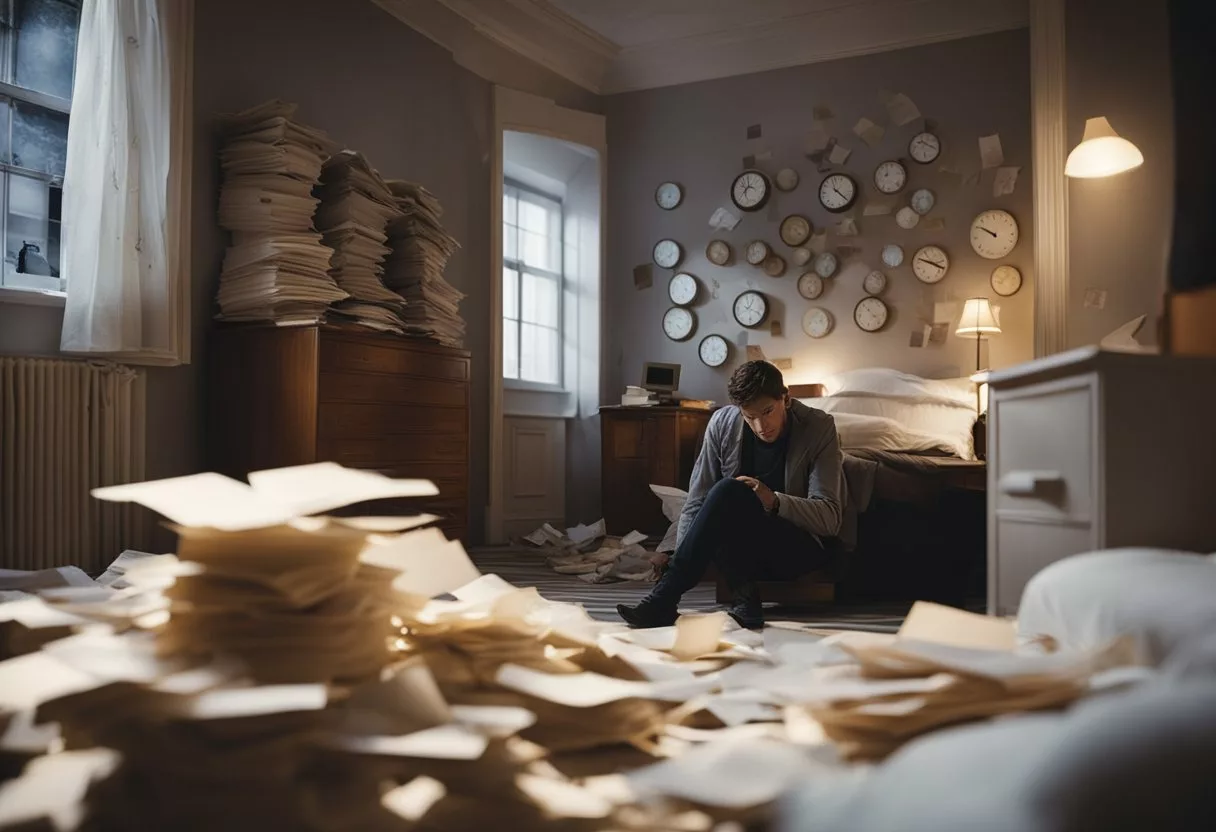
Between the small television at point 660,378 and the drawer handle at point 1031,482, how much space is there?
425cm

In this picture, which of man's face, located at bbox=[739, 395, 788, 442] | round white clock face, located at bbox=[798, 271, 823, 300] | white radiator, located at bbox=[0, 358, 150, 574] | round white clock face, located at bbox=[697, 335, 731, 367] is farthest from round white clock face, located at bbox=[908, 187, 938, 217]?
white radiator, located at bbox=[0, 358, 150, 574]

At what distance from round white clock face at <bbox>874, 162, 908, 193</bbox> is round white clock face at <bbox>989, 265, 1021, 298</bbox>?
0.77 metres

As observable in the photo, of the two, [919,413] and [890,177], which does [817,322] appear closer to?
[890,177]

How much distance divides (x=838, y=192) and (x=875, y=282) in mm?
605

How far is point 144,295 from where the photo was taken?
11.1ft

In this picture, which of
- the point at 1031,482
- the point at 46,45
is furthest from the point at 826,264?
the point at 1031,482

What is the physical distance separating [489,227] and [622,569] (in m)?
2.40

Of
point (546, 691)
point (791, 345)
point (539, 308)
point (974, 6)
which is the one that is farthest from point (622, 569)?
point (974, 6)

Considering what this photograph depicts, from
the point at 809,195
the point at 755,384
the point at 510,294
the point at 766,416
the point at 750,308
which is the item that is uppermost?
the point at 809,195

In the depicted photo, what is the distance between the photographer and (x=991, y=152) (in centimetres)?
533

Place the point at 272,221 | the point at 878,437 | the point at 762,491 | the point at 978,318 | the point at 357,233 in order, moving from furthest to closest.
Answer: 1. the point at 978,318
2. the point at 878,437
3. the point at 357,233
4. the point at 272,221
5. the point at 762,491

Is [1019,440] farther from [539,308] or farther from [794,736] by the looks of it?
[539,308]

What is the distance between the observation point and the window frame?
6.08 m

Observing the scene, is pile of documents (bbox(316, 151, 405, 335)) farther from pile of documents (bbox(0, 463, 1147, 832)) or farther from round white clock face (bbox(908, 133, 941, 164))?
round white clock face (bbox(908, 133, 941, 164))
